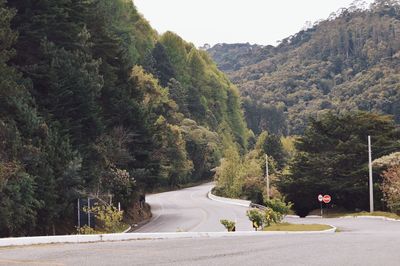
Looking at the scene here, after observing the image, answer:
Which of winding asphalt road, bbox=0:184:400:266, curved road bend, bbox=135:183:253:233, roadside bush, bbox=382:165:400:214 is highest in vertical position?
winding asphalt road, bbox=0:184:400:266

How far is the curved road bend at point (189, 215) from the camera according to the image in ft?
152

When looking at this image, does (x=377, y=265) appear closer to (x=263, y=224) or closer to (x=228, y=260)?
(x=228, y=260)

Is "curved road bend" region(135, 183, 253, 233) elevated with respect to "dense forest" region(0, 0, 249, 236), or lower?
lower

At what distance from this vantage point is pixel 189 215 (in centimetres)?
6028

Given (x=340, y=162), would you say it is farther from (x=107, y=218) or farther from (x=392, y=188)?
(x=107, y=218)

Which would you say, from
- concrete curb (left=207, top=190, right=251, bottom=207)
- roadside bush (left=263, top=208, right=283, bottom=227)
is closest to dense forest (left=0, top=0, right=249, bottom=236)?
roadside bush (left=263, top=208, right=283, bottom=227)

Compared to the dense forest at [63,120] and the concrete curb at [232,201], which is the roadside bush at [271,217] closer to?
the dense forest at [63,120]

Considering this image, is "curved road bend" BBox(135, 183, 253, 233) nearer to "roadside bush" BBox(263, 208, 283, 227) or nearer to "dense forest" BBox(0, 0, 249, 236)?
"dense forest" BBox(0, 0, 249, 236)

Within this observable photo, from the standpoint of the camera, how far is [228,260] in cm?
1209

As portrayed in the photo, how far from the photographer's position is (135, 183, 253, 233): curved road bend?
1823 inches

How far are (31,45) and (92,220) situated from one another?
11279 millimetres

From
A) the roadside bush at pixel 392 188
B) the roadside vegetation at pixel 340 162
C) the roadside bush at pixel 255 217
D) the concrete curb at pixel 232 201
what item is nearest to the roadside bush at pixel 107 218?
the roadside bush at pixel 255 217

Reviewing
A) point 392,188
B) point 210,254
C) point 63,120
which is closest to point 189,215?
point 392,188

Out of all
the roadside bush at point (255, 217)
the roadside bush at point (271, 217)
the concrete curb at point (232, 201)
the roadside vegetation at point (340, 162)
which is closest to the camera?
the roadside bush at point (255, 217)
